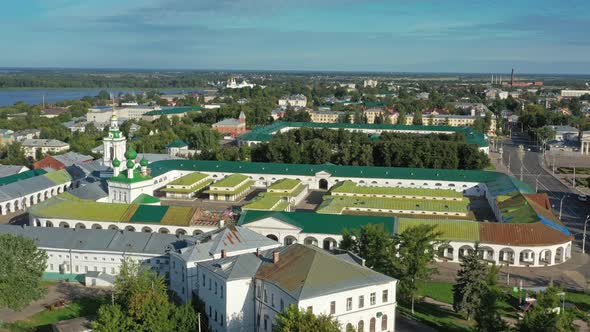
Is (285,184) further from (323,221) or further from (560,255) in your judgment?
(560,255)

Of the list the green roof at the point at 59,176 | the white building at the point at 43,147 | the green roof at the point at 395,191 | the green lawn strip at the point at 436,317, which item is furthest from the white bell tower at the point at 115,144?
the white building at the point at 43,147

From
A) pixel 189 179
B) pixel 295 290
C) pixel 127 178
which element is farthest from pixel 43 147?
pixel 295 290

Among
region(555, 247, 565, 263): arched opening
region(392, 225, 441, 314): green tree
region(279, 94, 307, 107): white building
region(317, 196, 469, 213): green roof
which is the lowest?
region(555, 247, 565, 263): arched opening

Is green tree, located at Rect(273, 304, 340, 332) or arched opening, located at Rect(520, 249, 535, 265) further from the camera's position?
arched opening, located at Rect(520, 249, 535, 265)

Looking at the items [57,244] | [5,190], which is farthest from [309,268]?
[5,190]

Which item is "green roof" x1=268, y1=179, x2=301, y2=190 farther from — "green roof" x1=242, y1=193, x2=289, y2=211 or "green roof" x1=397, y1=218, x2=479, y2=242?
"green roof" x1=397, y1=218, x2=479, y2=242

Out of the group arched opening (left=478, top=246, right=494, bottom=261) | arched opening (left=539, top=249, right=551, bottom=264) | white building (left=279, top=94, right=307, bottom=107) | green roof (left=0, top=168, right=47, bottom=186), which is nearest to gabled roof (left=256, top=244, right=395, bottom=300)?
arched opening (left=478, top=246, right=494, bottom=261)
